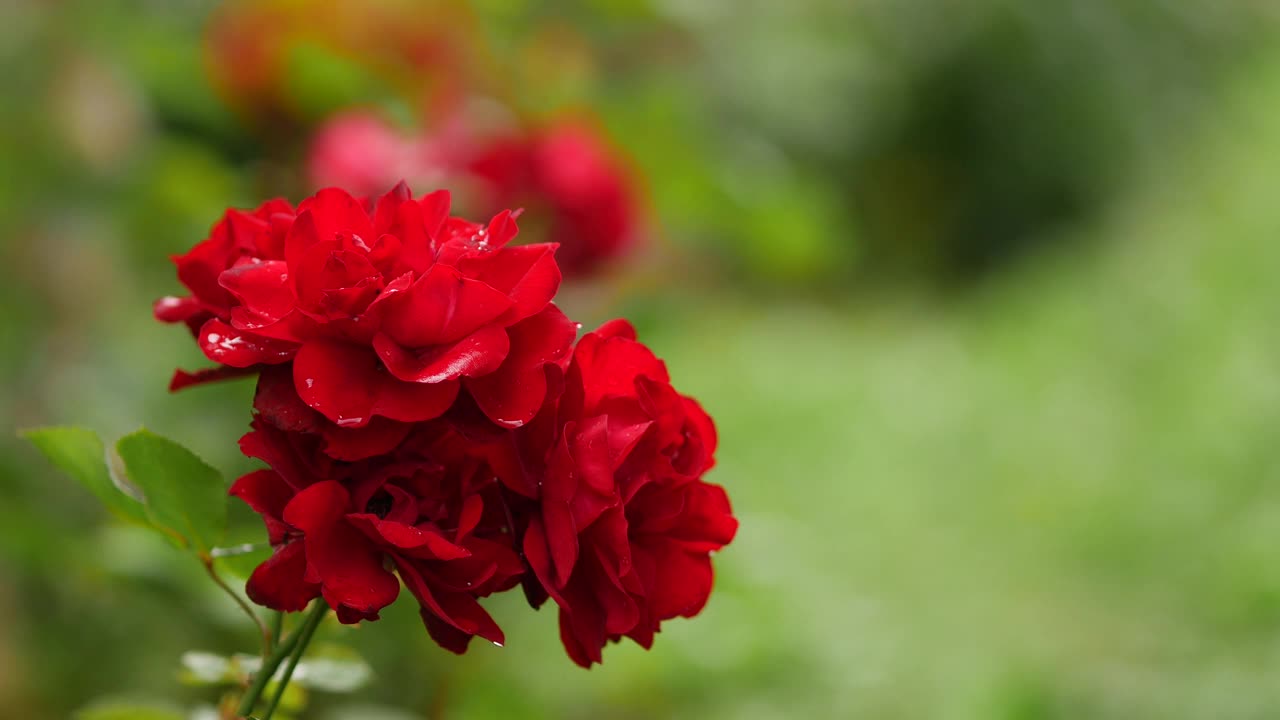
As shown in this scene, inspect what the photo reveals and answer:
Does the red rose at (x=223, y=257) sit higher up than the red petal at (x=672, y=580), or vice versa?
the red rose at (x=223, y=257)

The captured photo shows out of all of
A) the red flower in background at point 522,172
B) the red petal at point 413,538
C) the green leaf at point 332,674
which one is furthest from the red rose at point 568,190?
the red petal at point 413,538

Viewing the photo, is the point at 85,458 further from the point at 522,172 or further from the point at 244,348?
the point at 522,172

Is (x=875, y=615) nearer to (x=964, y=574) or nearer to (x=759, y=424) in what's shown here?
(x=964, y=574)

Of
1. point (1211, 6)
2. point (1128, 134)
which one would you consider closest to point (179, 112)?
point (1128, 134)

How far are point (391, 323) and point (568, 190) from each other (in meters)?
0.61

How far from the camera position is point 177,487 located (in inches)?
13.8

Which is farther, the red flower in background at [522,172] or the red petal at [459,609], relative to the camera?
the red flower in background at [522,172]

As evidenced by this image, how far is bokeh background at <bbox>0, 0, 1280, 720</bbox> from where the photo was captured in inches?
37.7

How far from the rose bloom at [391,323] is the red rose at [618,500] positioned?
0.02 metres

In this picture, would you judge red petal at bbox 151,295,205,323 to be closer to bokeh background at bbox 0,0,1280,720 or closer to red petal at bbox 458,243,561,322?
red petal at bbox 458,243,561,322

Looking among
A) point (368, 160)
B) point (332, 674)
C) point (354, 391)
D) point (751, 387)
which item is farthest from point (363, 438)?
point (751, 387)

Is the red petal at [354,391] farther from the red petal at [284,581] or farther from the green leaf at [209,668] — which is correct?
the green leaf at [209,668]

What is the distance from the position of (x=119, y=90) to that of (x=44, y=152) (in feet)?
0.58

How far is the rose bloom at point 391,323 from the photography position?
0.99 feet
